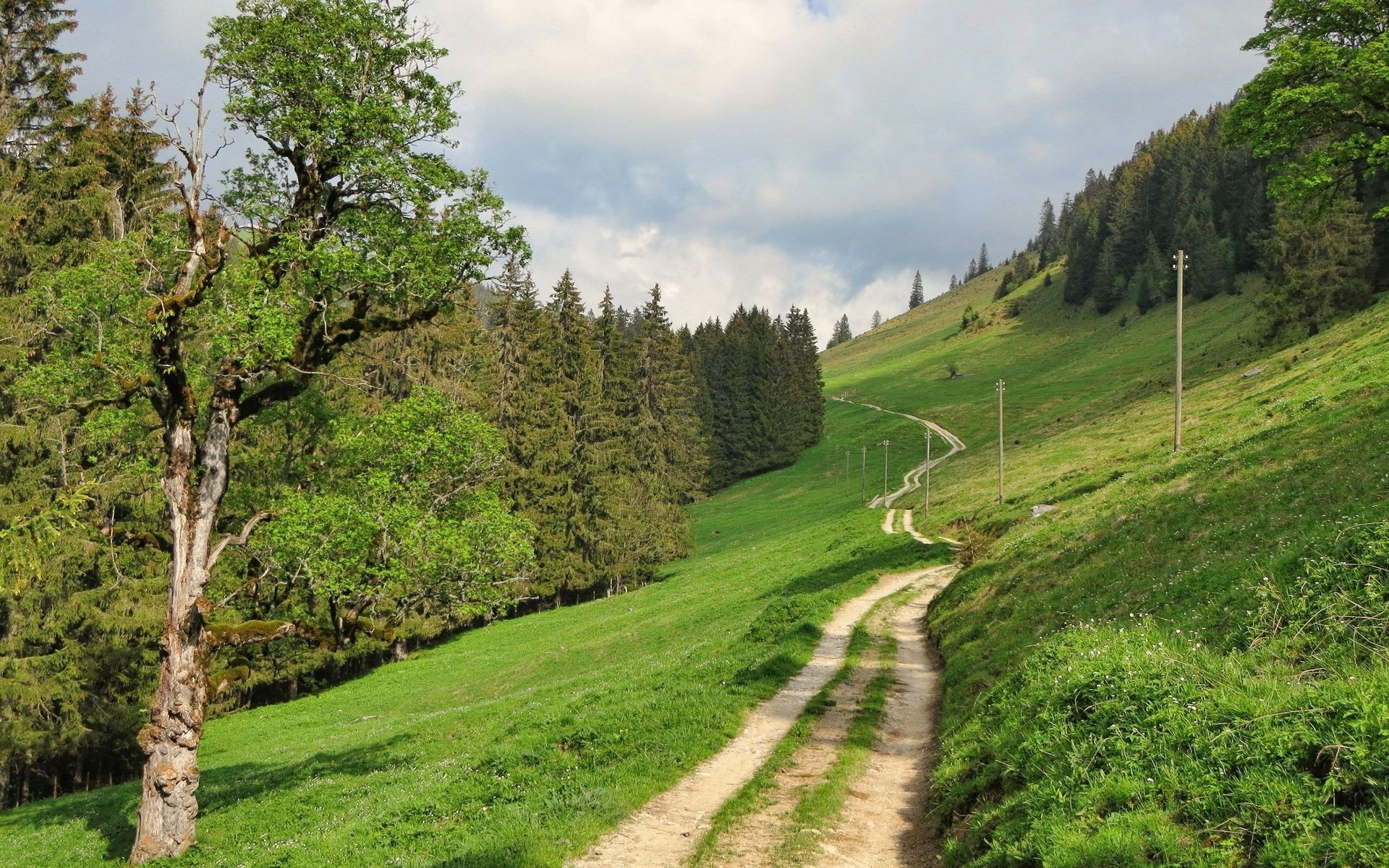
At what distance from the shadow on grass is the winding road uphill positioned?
38.9 feet

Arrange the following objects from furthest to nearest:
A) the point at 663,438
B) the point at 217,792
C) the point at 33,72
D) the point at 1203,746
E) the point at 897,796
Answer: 1. the point at 663,438
2. the point at 33,72
3. the point at 217,792
4. the point at 897,796
5. the point at 1203,746

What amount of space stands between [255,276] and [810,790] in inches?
517

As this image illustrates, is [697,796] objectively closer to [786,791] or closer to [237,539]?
[786,791]

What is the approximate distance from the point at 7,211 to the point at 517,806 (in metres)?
28.4

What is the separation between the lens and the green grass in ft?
35.4

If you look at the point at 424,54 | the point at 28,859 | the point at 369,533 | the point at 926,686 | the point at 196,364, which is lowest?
the point at 28,859

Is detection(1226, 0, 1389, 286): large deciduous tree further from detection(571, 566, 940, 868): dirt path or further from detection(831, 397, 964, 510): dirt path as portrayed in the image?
detection(831, 397, 964, 510): dirt path

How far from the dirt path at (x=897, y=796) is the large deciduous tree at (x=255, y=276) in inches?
462

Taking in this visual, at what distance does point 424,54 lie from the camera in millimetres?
15398

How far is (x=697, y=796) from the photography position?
1085cm

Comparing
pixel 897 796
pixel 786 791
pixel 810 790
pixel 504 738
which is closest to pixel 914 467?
pixel 504 738

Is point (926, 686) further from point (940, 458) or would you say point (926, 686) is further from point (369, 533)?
point (940, 458)

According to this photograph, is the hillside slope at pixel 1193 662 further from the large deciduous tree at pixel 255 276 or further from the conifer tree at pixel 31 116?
the conifer tree at pixel 31 116

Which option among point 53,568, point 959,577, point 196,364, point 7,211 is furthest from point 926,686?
point 7,211
